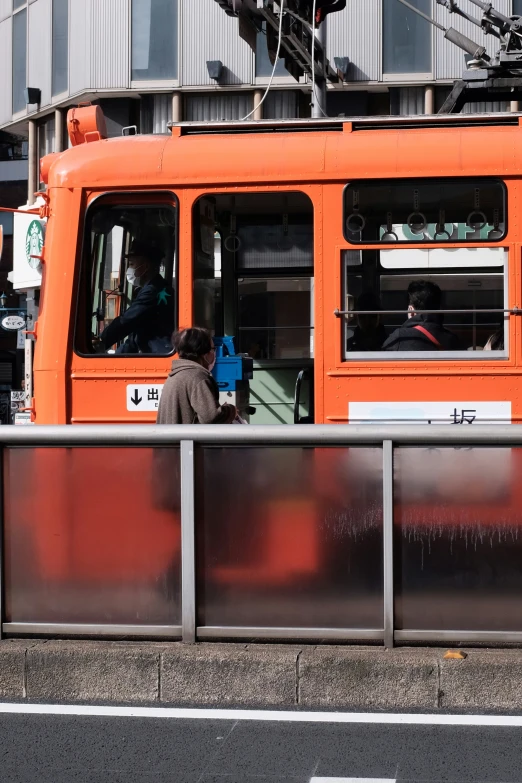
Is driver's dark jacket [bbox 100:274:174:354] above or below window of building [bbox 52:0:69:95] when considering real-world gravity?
below

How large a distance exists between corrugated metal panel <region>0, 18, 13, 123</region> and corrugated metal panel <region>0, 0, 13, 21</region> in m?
0.22

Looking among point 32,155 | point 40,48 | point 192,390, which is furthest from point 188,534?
point 32,155

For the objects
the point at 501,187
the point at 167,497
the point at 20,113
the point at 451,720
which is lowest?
the point at 451,720

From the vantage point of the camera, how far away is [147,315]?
24.0 feet

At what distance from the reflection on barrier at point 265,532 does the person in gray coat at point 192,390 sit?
3.83 feet

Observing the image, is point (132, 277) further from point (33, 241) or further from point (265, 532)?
point (33, 241)

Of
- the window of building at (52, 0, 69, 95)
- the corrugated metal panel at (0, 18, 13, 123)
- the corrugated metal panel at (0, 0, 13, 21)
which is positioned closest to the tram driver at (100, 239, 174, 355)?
the window of building at (52, 0, 69, 95)

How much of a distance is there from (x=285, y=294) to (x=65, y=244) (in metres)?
1.57

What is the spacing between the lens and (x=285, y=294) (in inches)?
307

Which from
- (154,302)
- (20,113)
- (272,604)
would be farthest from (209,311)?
(20,113)

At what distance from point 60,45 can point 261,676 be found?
22680mm

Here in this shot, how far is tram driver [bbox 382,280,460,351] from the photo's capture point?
6.81 m

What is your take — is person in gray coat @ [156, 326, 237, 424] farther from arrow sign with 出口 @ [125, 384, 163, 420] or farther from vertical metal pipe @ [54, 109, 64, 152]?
vertical metal pipe @ [54, 109, 64, 152]

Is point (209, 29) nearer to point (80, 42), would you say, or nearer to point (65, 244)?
point (80, 42)
